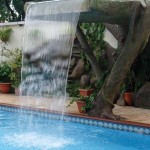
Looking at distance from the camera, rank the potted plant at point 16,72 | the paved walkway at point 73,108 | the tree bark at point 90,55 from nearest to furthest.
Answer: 1. the paved walkway at point 73,108
2. the tree bark at point 90,55
3. the potted plant at point 16,72

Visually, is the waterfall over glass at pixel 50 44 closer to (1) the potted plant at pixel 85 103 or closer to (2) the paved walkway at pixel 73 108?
(2) the paved walkway at pixel 73 108

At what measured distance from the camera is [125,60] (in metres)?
6.80

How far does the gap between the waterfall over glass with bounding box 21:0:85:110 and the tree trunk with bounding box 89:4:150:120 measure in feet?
3.43

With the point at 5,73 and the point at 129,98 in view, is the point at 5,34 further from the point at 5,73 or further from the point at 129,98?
the point at 129,98

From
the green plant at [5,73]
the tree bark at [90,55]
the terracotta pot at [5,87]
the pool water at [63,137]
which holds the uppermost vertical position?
the tree bark at [90,55]

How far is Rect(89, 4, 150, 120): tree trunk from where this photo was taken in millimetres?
6410

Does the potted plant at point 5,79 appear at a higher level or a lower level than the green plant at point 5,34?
lower

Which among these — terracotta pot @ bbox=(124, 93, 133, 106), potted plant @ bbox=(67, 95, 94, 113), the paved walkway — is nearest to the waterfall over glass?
the paved walkway

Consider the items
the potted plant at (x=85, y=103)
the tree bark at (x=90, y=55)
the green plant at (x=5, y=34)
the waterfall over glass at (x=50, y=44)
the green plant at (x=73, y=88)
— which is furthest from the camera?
the green plant at (x=5, y=34)

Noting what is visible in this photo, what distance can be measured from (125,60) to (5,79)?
6.04 meters

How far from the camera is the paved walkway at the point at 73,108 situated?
7.39m

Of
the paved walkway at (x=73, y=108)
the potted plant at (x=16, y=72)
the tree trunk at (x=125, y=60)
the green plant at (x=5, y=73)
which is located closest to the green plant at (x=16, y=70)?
the potted plant at (x=16, y=72)

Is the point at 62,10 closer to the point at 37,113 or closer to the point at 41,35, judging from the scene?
the point at 41,35

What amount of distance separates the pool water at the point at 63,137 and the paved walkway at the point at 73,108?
2.13 ft
